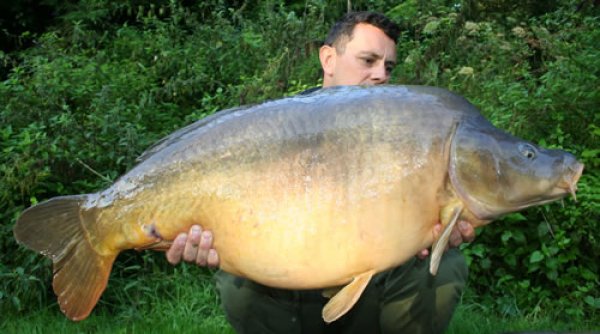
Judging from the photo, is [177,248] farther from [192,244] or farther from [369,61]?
[369,61]

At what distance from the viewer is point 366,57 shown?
2.79 m

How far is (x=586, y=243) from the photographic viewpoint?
11.4 feet

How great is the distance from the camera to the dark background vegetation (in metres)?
3.42

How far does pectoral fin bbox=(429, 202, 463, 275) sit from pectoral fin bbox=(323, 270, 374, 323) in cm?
15

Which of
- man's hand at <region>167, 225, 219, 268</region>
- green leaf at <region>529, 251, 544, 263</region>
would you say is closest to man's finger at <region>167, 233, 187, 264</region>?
man's hand at <region>167, 225, 219, 268</region>

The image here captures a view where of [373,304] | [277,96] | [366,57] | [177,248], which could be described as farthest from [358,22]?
[277,96]

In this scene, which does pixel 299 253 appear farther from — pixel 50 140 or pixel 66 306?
pixel 50 140

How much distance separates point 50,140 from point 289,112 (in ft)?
7.81

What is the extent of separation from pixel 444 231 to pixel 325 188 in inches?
11.5

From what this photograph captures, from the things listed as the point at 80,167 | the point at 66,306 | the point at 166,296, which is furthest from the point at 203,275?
the point at 66,306

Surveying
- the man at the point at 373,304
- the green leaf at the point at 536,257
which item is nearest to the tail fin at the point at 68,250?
the man at the point at 373,304

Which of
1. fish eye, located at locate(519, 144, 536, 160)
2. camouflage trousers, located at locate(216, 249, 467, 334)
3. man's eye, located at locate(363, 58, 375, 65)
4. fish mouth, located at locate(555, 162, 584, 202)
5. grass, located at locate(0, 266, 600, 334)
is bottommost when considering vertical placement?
grass, located at locate(0, 266, 600, 334)

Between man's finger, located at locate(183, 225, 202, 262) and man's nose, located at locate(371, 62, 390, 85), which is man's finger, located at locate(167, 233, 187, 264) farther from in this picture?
man's nose, located at locate(371, 62, 390, 85)

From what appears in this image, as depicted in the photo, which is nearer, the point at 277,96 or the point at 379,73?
the point at 379,73
